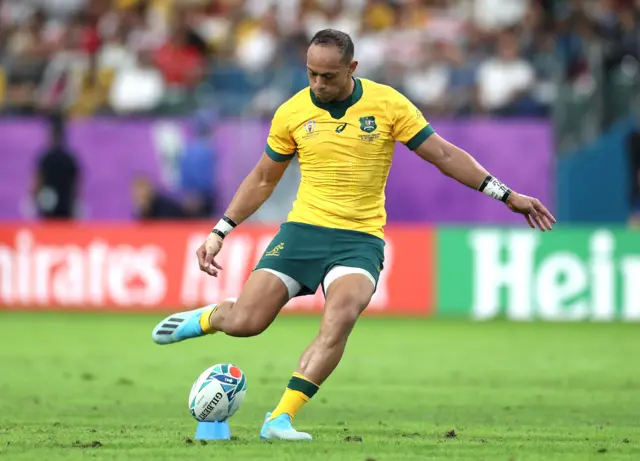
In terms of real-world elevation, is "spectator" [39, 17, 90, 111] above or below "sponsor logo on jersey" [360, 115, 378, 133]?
above

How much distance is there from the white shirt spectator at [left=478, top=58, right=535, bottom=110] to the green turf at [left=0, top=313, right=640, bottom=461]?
4213mm

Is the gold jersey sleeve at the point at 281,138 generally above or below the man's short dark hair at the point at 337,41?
below

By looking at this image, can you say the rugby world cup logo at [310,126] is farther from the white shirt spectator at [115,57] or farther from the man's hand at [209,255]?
the white shirt spectator at [115,57]

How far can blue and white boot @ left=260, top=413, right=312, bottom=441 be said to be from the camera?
829cm

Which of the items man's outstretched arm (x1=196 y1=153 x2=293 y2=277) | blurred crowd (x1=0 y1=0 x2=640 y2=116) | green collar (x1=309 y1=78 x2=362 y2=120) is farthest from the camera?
blurred crowd (x1=0 y1=0 x2=640 y2=116)

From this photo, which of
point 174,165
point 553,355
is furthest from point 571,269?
point 174,165

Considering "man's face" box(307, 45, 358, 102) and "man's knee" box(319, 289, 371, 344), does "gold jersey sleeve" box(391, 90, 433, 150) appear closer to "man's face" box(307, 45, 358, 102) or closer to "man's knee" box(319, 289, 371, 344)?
"man's face" box(307, 45, 358, 102)

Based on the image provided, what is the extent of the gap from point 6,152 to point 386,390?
11912mm

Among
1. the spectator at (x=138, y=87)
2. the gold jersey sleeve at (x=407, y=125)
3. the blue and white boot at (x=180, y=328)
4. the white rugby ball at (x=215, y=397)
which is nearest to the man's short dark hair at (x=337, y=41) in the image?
the gold jersey sleeve at (x=407, y=125)

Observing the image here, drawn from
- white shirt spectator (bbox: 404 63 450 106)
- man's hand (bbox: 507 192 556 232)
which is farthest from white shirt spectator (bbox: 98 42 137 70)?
man's hand (bbox: 507 192 556 232)

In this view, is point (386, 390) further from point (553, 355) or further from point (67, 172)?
point (67, 172)

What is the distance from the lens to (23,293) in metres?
21.0

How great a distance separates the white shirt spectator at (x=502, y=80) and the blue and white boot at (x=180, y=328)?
43.0ft

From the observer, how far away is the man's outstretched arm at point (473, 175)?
873cm
